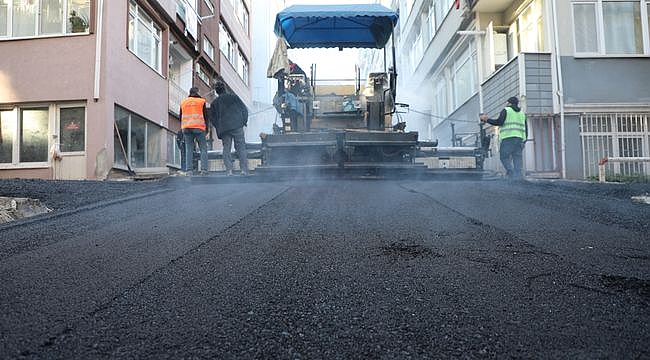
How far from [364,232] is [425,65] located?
894 inches

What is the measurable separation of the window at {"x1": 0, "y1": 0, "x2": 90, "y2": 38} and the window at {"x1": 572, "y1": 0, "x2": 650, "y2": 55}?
1234 cm

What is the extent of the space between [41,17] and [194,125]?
5974 millimetres

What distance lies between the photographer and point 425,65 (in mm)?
25578

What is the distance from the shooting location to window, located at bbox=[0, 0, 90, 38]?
12.4 m

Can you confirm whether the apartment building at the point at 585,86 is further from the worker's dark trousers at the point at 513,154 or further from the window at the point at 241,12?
the window at the point at 241,12

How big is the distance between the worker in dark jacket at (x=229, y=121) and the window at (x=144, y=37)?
5.18m

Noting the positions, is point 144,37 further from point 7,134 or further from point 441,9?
point 441,9

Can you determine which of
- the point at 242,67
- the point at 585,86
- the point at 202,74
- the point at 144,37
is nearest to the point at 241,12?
the point at 242,67

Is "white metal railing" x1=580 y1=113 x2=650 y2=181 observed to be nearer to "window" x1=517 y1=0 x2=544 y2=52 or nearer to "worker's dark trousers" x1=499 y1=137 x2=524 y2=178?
"window" x1=517 y1=0 x2=544 y2=52

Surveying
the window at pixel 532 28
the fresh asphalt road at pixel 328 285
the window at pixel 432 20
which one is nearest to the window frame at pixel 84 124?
the fresh asphalt road at pixel 328 285

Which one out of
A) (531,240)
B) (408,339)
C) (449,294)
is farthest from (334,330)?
(531,240)

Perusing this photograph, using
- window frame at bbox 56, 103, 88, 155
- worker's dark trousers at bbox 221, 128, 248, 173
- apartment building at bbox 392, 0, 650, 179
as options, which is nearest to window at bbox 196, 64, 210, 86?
window frame at bbox 56, 103, 88, 155

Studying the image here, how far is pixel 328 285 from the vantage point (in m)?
2.86

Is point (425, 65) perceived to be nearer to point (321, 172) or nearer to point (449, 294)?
point (321, 172)
